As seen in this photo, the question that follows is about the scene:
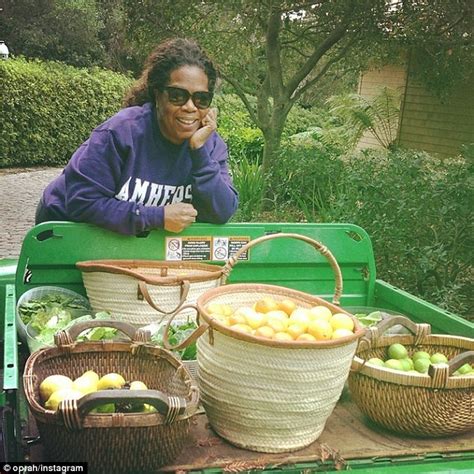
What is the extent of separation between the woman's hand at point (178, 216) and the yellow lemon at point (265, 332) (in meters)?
1.09

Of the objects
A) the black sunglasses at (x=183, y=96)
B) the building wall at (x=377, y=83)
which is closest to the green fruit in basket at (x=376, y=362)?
the black sunglasses at (x=183, y=96)

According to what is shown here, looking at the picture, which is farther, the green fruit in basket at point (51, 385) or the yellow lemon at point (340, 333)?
the yellow lemon at point (340, 333)

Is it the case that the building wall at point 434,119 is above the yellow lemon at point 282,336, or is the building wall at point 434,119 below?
above

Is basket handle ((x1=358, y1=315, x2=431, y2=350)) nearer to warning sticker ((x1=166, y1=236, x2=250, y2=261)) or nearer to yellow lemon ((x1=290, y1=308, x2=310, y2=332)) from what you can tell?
yellow lemon ((x1=290, y1=308, x2=310, y2=332))

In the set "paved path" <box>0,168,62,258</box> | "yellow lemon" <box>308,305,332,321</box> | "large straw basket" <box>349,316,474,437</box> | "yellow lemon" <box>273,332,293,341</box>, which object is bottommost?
"paved path" <box>0,168,62,258</box>

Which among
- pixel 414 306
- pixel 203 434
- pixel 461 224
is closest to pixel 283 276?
pixel 414 306

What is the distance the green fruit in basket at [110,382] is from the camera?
2.33 metres

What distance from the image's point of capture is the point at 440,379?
2.42 m

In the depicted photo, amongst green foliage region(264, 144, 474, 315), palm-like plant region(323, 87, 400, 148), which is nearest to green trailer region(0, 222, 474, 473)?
green foliage region(264, 144, 474, 315)

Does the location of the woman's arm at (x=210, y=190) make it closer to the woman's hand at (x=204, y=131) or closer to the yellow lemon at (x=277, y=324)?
the woman's hand at (x=204, y=131)

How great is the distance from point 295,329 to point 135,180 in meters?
1.37

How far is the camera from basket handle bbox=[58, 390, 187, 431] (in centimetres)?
197

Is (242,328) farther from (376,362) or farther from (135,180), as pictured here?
(135,180)

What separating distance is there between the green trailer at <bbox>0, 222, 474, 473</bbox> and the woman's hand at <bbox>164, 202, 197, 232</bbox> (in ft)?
0.28
